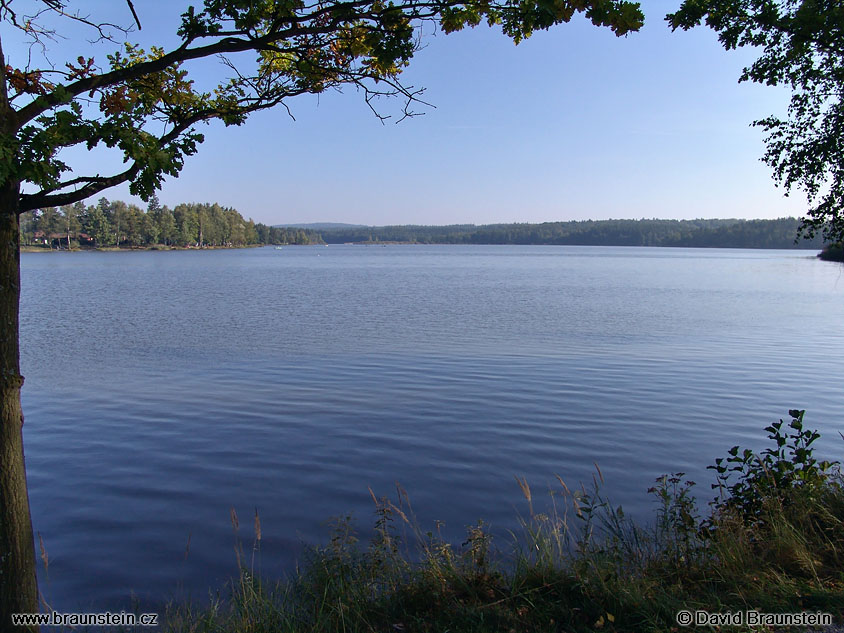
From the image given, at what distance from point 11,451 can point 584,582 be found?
413 centimetres

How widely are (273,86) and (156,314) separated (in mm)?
24451

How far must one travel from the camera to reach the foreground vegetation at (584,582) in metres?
4.26

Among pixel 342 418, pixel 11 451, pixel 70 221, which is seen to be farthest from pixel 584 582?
pixel 70 221

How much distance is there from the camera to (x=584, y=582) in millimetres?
4523

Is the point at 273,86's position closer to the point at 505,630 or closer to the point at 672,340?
the point at 505,630

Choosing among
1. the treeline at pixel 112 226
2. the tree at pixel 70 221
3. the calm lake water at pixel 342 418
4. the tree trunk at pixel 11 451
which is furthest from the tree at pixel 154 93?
the tree at pixel 70 221

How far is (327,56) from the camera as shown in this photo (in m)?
4.92

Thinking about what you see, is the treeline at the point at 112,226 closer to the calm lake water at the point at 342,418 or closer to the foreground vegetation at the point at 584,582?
the calm lake water at the point at 342,418

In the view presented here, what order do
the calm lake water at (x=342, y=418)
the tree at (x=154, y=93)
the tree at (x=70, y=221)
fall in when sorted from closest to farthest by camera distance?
the tree at (x=154, y=93) → the calm lake water at (x=342, y=418) → the tree at (x=70, y=221)

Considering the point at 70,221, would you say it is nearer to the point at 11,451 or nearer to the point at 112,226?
the point at 112,226

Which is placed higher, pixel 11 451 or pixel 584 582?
pixel 11 451

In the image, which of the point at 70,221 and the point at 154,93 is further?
the point at 70,221

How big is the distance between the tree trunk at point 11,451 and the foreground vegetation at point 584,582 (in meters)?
1.18

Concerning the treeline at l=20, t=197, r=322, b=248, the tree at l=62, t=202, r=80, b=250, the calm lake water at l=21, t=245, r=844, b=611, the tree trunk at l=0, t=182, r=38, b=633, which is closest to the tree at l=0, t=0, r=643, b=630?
the tree trunk at l=0, t=182, r=38, b=633
